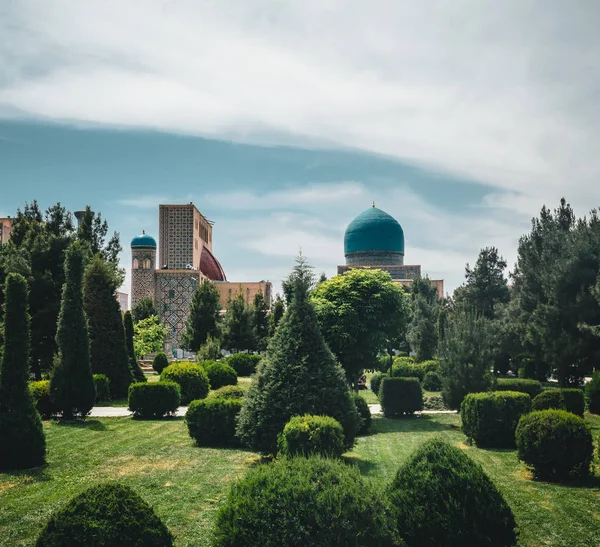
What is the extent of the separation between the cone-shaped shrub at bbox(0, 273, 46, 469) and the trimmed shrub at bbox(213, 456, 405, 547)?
266 inches

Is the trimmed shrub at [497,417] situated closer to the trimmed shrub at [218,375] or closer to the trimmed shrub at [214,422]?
the trimmed shrub at [214,422]

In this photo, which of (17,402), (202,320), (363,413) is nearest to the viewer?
(17,402)

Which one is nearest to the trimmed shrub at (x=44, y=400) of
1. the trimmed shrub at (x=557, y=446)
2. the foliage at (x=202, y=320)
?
the trimmed shrub at (x=557, y=446)

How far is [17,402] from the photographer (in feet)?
34.9

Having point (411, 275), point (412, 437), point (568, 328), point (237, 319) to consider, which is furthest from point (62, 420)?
point (411, 275)

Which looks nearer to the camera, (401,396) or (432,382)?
(401,396)

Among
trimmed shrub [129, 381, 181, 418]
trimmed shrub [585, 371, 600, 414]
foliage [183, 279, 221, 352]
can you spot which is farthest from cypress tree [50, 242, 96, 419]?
foliage [183, 279, 221, 352]

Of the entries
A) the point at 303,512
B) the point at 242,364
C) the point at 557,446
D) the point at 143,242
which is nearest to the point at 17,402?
the point at 303,512

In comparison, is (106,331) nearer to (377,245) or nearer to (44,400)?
(44,400)

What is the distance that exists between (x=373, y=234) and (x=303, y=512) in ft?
234

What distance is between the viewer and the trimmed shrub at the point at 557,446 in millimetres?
9539

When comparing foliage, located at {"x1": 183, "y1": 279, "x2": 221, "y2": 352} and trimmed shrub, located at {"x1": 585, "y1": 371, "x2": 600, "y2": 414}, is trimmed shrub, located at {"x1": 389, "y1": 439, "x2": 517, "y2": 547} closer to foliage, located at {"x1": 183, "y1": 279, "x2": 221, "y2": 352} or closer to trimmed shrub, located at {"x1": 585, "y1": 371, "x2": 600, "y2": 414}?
trimmed shrub, located at {"x1": 585, "y1": 371, "x2": 600, "y2": 414}

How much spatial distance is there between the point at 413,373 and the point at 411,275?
156 ft

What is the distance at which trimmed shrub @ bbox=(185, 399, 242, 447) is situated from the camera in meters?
13.1
